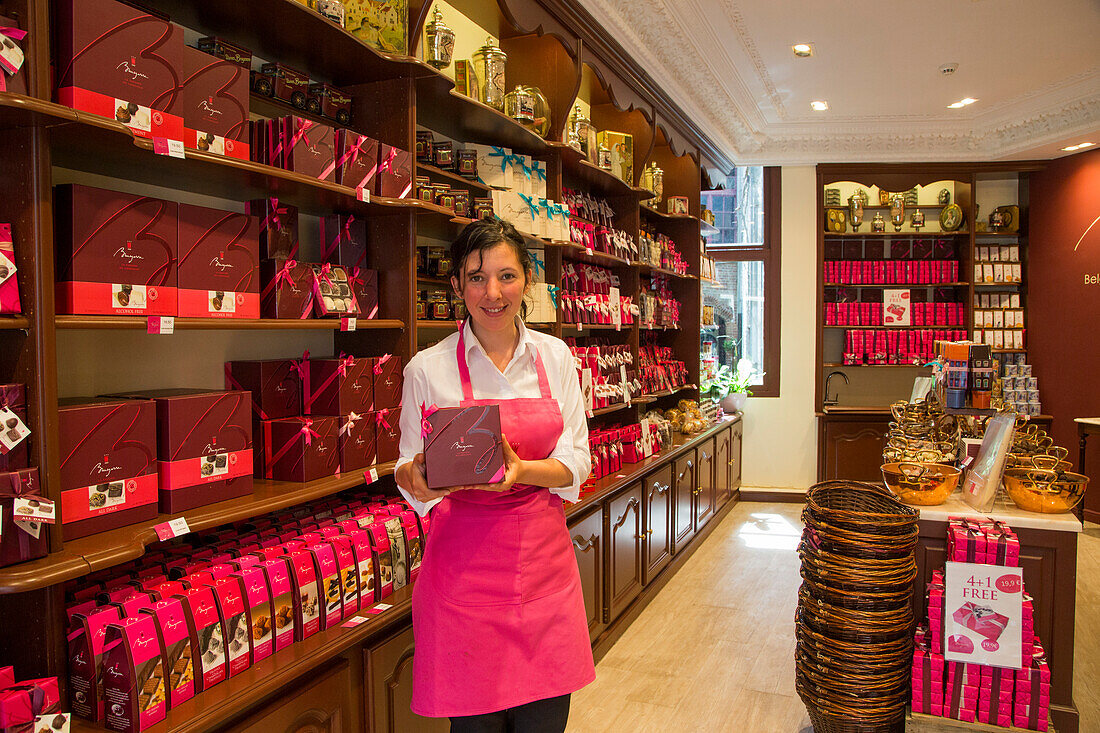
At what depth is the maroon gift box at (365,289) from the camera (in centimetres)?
229

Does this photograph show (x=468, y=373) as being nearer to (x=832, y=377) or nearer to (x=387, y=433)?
(x=387, y=433)

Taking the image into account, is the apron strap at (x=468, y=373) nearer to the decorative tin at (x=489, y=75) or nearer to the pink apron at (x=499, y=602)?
the pink apron at (x=499, y=602)

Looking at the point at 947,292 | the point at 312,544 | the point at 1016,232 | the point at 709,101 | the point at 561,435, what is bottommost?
the point at 312,544

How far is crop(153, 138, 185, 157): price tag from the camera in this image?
4.93ft

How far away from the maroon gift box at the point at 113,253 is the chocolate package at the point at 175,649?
629mm

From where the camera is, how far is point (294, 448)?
203 centimetres

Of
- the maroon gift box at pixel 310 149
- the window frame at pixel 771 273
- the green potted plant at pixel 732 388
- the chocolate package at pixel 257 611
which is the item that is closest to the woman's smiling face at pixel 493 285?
the maroon gift box at pixel 310 149

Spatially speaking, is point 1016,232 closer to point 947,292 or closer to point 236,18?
point 947,292

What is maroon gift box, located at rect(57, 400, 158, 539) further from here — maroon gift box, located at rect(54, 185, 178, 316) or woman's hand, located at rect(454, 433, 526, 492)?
woman's hand, located at rect(454, 433, 526, 492)

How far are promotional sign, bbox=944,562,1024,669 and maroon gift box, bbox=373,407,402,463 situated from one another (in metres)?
1.89

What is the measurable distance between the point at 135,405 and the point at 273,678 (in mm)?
685

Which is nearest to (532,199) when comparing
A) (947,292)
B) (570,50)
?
(570,50)

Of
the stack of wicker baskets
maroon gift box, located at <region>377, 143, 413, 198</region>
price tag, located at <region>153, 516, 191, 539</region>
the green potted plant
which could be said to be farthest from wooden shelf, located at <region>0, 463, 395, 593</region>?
the green potted plant

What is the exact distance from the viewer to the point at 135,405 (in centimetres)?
157
